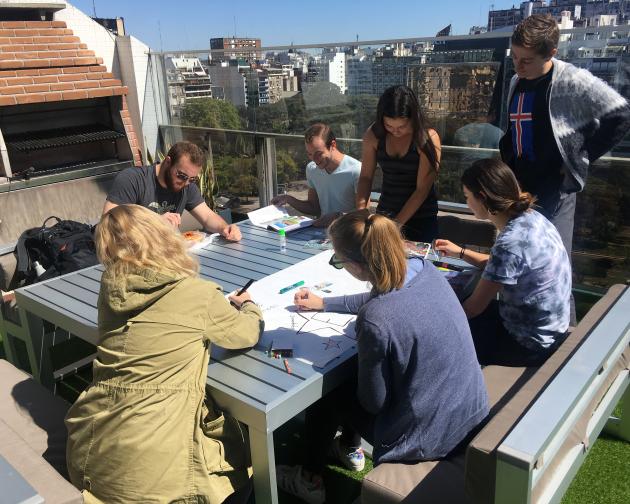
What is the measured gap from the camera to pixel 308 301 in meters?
2.32

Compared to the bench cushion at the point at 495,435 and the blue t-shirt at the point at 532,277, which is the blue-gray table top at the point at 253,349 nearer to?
the bench cushion at the point at 495,435

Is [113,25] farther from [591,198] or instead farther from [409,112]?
[591,198]

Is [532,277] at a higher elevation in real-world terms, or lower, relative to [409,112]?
lower

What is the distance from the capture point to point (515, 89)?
10.2 feet

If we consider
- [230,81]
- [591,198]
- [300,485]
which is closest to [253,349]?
[300,485]

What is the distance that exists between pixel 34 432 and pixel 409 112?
237 centimetres

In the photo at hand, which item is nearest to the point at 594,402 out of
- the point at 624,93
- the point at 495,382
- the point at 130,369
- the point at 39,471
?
the point at 495,382

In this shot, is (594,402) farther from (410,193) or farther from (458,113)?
(458,113)

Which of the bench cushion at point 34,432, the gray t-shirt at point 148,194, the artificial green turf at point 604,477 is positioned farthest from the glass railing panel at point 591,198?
the bench cushion at point 34,432

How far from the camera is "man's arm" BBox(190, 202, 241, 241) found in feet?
11.2

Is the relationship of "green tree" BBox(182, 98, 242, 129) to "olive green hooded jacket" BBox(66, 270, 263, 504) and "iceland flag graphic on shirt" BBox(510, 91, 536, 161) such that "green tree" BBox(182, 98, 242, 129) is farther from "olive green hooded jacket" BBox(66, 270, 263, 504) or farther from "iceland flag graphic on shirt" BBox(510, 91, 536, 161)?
"olive green hooded jacket" BBox(66, 270, 263, 504)

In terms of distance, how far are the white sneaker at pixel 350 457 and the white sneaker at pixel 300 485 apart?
0.24 meters

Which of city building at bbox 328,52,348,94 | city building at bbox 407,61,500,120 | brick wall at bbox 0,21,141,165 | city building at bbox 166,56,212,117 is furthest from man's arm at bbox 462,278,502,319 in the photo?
brick wall at bbox 0,21,141,165

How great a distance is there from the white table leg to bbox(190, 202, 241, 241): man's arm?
173cm
